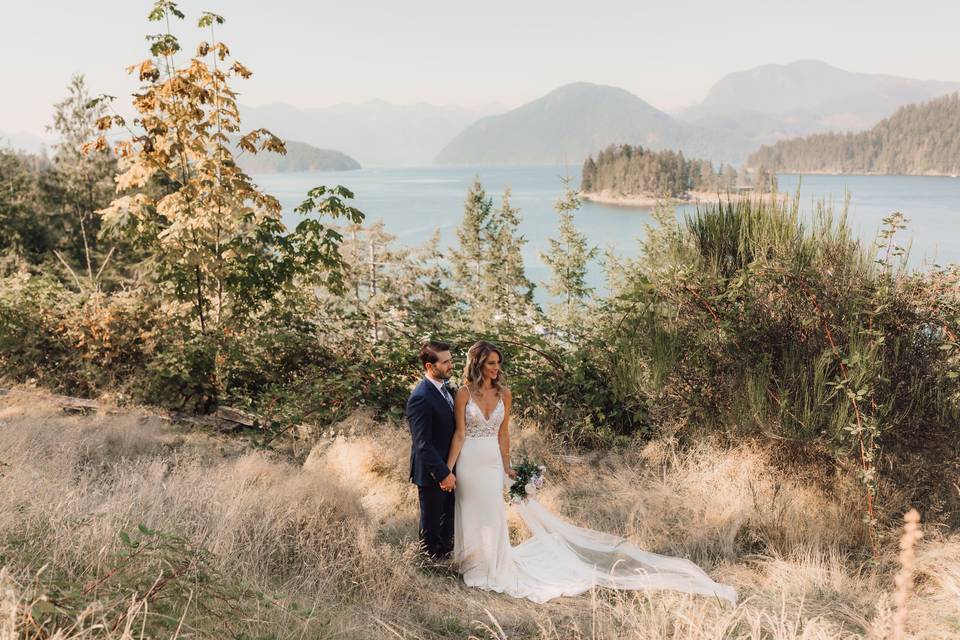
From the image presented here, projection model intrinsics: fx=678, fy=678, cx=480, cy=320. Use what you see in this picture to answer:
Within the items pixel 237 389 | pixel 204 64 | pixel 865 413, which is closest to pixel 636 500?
pixel 865 413

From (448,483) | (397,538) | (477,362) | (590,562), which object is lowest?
(590,562)

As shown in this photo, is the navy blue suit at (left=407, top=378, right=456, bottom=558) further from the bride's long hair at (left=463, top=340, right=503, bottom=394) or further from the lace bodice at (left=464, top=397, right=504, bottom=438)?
the bride's long hair at (left=463, top=340, right=503, bottom=394)

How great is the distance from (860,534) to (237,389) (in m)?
6.68

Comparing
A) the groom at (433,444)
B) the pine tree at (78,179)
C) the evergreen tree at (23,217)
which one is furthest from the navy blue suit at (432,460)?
the pine tree at (78,179)

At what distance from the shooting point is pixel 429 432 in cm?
481

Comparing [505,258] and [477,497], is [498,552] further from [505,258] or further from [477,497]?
[505,258]

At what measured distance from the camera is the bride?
4828 millimetres

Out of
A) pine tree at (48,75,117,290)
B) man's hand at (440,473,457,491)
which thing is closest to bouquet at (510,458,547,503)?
man's hand at (440,473,457,491)

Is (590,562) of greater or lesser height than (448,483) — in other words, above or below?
below

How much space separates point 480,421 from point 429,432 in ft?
1.25

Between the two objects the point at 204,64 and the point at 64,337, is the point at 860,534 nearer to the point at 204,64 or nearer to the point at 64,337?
A: the point at 204,64

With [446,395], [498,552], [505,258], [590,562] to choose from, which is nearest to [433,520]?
[498,552]

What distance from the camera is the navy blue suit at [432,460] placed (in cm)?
479

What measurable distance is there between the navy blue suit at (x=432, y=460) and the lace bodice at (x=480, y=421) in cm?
12
